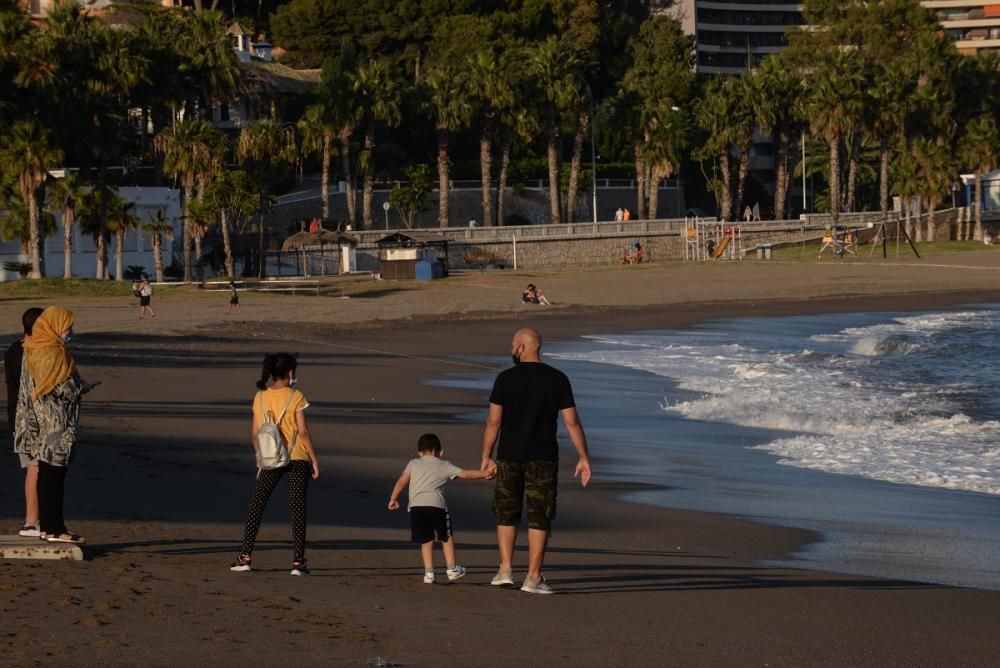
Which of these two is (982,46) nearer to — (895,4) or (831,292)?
(895,4)

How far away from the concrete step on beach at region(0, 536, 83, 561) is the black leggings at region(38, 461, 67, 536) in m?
0.37

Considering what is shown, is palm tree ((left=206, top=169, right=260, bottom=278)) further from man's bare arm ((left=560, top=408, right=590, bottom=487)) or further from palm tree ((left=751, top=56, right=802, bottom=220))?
man's bare arm ((left=560, top=408, right=590, bottom=487))

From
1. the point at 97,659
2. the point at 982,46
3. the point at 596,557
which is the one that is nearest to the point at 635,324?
the point at 596,557

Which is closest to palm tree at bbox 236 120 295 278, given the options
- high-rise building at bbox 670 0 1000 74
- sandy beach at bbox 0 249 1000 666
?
sandy beach at bbox 0 249 1000 666

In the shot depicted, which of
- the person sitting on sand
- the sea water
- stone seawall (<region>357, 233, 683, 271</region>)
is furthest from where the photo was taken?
stone seawall (<region>357, 233, 683, 271</region>)

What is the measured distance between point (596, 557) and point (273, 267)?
178 ft

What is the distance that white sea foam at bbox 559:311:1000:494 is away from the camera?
1667cm

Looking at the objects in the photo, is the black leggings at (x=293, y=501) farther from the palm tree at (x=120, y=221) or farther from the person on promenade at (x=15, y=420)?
the palm tree at (x=120, y=221)

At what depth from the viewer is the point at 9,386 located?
419 inches

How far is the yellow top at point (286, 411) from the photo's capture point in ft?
30.8

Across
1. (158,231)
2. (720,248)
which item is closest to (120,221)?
(158,231)

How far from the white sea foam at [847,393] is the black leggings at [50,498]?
8.58 metres

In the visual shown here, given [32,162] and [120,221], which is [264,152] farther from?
[32,162]

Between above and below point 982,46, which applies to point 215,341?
below
